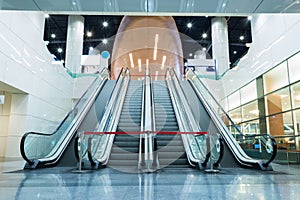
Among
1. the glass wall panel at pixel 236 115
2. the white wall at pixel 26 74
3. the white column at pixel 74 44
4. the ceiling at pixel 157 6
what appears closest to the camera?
the ceiling at pixel 157 6

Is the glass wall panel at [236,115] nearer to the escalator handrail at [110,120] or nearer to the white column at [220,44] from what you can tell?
the white column at [220,44]

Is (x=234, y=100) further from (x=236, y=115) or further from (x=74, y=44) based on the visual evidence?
(x=74, y=44)

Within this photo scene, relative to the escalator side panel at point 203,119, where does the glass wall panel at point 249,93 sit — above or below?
above

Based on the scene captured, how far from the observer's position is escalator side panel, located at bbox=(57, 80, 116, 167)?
20.1ft

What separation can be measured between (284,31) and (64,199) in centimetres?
809

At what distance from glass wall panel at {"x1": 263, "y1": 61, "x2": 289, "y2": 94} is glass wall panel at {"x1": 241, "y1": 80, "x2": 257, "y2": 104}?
951mm

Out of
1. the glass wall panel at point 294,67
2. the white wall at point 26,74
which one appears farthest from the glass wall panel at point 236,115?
the white wall at point 26,74

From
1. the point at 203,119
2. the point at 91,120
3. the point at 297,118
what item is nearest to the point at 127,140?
the point at 91,120

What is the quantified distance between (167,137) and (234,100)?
6.63 m

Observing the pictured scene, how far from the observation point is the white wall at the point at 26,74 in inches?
291

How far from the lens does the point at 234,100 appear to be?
12438 millimetres

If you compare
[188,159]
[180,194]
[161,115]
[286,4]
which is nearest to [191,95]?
[161,115]

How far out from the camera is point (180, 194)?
289 centimetres

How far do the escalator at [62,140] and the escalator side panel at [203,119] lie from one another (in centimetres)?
321
